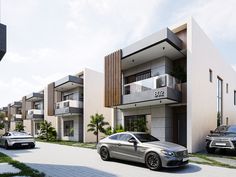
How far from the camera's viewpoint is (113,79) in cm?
1703

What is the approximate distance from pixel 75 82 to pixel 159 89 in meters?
12.1

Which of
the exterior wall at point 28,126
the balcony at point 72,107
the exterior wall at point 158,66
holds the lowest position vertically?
the exterior wall at point 28,126

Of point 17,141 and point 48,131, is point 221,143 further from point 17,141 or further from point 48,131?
point 48,131

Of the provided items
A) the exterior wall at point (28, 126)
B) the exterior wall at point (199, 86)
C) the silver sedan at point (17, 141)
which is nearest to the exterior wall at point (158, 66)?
the exterior wall at point (199, 86)

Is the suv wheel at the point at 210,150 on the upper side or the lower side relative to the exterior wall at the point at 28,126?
upper

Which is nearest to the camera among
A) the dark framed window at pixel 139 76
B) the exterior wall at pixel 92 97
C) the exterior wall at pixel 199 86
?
the exterior wall at pixel 199 86

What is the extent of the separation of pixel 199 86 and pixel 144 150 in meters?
7.28

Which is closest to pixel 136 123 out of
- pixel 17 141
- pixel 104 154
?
pixel 104 154

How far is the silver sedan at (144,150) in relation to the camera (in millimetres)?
8906

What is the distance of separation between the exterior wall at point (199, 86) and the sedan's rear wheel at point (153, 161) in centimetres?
537

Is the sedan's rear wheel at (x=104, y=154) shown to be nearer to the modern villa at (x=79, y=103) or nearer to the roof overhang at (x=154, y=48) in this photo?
the roof overhang at (x=154, y=48)

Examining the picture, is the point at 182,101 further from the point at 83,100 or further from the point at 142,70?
the point at 83,100

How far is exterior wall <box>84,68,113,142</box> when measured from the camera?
2409cm

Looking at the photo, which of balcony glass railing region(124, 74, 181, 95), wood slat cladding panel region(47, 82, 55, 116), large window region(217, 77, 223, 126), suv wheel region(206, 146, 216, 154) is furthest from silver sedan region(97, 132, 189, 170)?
wood slat cladding panel region(47, 82, 55, 116)
